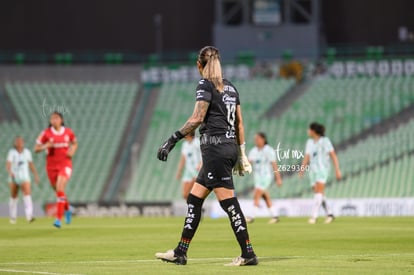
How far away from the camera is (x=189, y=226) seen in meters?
14.0

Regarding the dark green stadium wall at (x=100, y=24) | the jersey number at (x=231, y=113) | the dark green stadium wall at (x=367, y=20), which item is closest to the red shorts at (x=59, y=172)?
the jersey number at (x=231, y=113)

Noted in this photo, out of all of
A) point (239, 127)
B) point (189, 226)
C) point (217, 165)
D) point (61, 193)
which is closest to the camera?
point (217, 165)

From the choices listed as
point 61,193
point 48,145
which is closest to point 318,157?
point 61,193

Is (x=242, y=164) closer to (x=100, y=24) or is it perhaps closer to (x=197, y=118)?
(x=197, y=118)

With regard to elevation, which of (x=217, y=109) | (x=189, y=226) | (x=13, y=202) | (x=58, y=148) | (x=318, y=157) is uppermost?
(x=217, y=109)

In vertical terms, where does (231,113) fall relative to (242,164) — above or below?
above

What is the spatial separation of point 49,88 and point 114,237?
27203 mm

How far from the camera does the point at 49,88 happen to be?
4772cm

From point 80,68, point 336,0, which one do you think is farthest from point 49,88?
point 336,0

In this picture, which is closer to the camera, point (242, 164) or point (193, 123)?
point (193, 123)

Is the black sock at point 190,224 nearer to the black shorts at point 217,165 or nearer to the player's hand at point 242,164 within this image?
the black shorts at point 217,165

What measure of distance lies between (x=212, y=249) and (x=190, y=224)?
11.5ft

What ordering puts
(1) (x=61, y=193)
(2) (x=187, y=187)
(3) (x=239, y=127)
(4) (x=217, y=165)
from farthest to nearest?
(2) (x=187, y=187) < (1) (x=61, y=193) < (3) (x=239, y=127) < (4) (x=217, y=165)

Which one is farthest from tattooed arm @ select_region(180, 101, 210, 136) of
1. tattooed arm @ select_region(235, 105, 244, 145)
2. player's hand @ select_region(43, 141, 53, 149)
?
player's hand @ select_region(43, 141, 53, 149)
